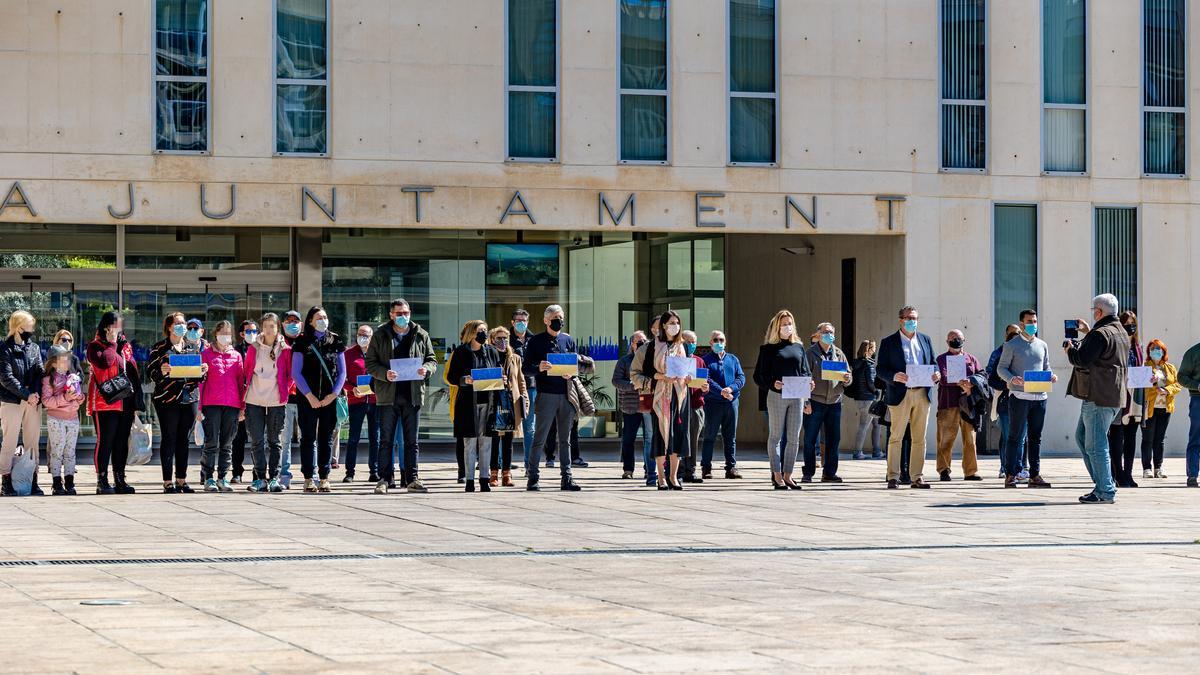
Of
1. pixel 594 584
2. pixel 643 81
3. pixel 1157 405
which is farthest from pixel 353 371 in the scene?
pixel 594 584

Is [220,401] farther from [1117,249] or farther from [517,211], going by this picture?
[1117,249]

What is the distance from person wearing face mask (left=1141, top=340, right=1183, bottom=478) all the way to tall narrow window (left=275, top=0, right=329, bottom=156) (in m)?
10.7

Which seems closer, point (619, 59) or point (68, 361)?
point (68, 361)

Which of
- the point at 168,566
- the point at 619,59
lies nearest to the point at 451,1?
the point at 619,59

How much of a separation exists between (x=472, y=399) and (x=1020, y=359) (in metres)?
6.04

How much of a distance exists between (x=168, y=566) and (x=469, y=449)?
669cm

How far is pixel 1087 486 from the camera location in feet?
63.8

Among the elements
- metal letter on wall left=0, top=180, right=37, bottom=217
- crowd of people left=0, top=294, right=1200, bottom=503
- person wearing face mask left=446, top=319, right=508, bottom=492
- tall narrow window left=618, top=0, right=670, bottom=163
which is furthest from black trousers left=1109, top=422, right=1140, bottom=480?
metal letter on wall left=0, top=180, right=37, bottom=217

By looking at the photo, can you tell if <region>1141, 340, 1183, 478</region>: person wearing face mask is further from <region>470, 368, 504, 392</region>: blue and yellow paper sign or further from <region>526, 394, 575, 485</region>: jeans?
<region>470, 368, 504, 392</region>: blue and yellow paper sign

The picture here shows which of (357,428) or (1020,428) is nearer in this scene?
(1020,428)

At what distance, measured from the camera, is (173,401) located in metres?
17.5

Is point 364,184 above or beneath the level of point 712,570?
above

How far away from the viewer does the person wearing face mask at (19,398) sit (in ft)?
56.0

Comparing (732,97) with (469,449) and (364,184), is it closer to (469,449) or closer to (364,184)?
(364,184)
